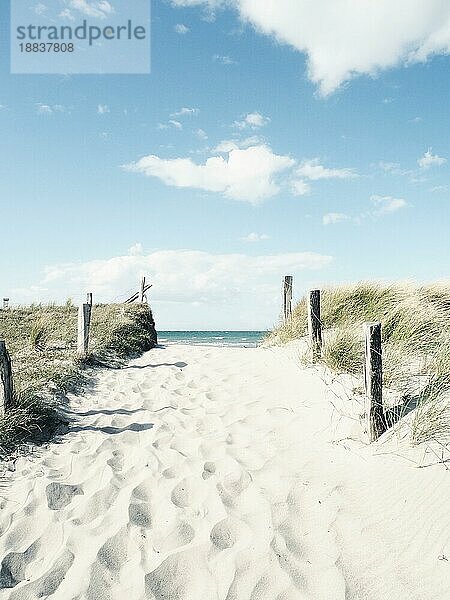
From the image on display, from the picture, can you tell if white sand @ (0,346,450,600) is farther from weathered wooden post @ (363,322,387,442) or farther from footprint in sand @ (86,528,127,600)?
weathered wooden post @ (363,322,387,442)

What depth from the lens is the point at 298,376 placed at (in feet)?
25.0

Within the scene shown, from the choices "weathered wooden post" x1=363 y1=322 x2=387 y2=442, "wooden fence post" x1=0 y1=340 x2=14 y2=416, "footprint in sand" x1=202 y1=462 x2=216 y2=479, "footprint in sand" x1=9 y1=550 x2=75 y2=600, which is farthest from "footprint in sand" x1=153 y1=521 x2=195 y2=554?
"wooden fence post" x1=0 y1=340 x2=14 y2=416

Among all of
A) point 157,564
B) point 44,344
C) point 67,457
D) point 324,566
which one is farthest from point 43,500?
point 44,344

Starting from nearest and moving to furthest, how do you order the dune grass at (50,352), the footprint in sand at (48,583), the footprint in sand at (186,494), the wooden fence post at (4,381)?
the footprint in sand at (48,583), the footprint in sand at (186,494), the wooden fence post at (4,381), the dune grass at (50,352)

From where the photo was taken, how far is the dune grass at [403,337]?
4613 mm

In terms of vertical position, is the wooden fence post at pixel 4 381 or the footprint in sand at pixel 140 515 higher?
the wooden fence post at pixel 4 381

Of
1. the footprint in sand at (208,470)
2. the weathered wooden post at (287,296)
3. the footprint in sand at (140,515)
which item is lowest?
the footprint in sand at (140,515)

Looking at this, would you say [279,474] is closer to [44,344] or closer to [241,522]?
[241,522]

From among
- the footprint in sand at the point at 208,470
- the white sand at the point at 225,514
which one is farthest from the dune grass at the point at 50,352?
the footprint in sand at the point at 208,470

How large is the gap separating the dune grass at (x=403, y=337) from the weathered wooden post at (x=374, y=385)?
1.32 ft

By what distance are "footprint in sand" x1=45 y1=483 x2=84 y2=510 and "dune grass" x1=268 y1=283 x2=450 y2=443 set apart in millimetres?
3123

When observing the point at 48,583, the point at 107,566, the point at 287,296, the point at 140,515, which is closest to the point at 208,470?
the point at 140,515

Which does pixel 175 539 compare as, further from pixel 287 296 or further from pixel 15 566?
pixel 287 296

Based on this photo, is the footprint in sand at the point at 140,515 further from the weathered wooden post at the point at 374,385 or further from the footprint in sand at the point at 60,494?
the weathered wooden post at the point at 374,385
